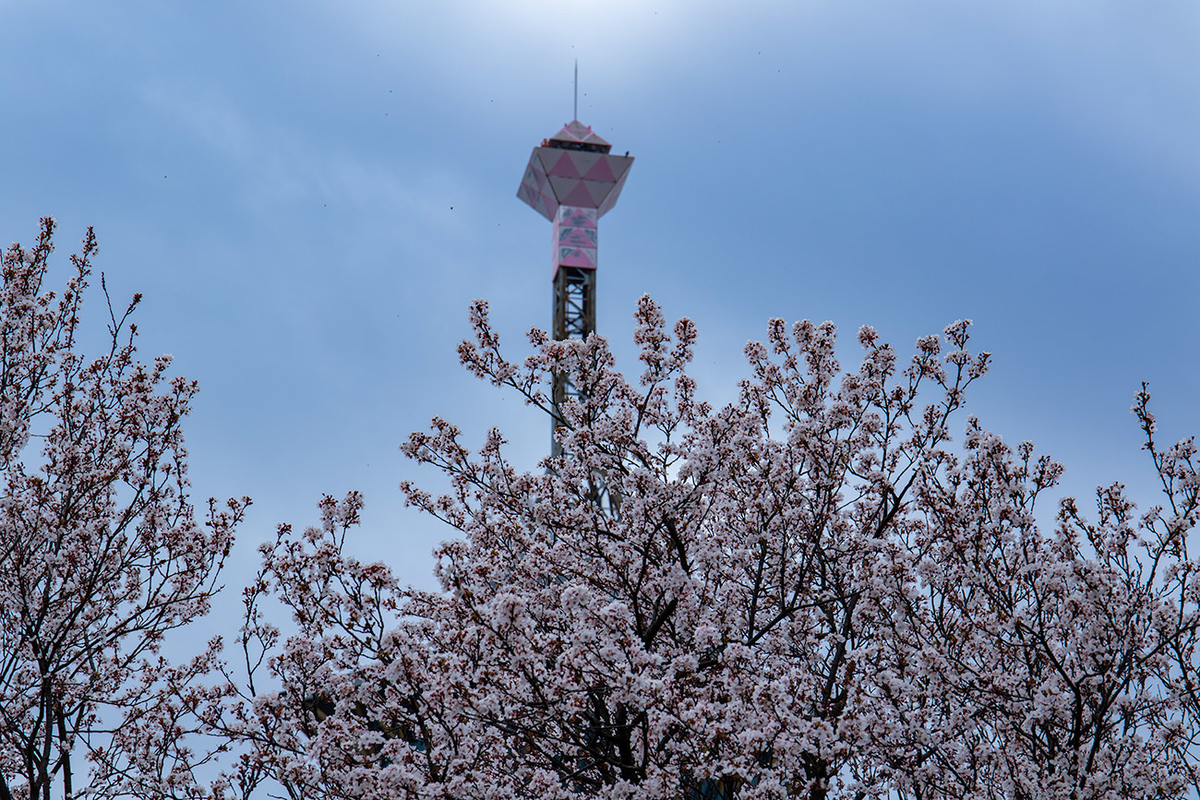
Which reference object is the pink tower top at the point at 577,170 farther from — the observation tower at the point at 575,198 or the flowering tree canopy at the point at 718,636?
the flowering tree canopy at the point at 718,636

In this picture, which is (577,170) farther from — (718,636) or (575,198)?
(718,636)

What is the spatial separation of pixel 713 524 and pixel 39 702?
8.79 meters

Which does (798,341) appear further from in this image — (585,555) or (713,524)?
(585,555)

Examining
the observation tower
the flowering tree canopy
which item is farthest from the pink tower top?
the flowering tree canopy

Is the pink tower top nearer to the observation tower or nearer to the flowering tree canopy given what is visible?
the observation tower

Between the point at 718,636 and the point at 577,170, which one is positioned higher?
the point at 577,170

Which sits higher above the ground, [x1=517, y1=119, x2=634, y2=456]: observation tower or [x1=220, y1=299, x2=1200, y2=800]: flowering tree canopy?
[x1=517, y1=119, x2=634, y2=456]: observation tower

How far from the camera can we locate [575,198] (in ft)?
210

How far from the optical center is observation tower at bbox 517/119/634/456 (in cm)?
6225

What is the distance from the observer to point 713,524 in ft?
48.2

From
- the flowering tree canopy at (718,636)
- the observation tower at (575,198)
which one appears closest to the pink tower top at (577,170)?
the observation tower at (575,198)

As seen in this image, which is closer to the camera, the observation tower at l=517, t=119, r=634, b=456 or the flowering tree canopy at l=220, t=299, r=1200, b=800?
the flowering tree canopy at l=220, t=299, r=1200, b=800

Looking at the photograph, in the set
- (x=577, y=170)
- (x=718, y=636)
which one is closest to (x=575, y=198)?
(x=577, y=170)

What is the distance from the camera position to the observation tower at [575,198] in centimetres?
6225
